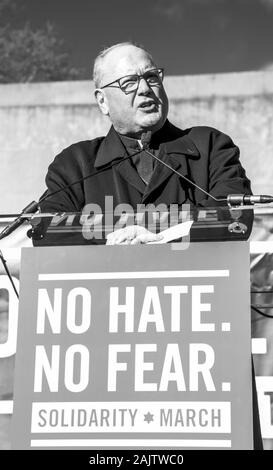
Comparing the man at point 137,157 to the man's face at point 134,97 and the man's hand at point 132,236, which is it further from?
the man's hand at point 132,236

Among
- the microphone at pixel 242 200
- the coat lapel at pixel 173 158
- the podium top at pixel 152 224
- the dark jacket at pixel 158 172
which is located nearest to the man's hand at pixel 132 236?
the podium top at pixel 152 224

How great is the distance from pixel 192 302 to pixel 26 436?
0.56 meters

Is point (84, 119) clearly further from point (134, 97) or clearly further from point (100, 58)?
point (134, 97)

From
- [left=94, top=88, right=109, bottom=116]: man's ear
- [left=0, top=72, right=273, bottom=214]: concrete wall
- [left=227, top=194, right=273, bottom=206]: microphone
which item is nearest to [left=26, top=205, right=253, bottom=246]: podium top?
[left=227, top=194, right=273, bottom=206]: microphone

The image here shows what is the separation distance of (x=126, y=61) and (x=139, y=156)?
350 millimetres

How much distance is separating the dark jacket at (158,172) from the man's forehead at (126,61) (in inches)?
9.6

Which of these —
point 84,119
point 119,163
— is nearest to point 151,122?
point 119,163

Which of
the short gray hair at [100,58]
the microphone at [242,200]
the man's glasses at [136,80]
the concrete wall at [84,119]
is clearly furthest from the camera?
the concrete wall at [84,119]

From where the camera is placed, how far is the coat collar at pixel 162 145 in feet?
9.96

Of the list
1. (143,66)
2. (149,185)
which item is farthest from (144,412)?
(143,66)

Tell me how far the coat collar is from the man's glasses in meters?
0.19

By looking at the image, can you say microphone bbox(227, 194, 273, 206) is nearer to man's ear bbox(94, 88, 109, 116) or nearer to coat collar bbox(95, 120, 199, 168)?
coat collar bbox(95, 120, 199, 168)

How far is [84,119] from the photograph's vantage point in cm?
899

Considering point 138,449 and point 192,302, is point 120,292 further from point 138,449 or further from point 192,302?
point 138,449
